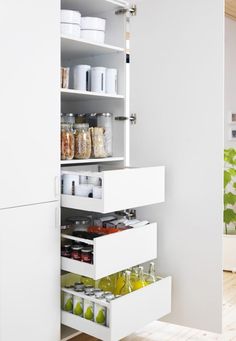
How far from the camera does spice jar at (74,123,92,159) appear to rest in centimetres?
236

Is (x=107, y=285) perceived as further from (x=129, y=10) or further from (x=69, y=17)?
(x=129, y=10)

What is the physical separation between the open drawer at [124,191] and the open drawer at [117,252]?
13 cm

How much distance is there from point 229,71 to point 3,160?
3074 millimetres

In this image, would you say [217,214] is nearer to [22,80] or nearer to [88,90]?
[88,90]

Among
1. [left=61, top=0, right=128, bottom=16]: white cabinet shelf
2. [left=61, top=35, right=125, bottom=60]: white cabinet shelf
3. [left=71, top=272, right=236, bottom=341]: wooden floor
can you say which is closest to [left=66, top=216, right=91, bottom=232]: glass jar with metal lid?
[left=71, top=272, right=236, bottom=341]: wooden floor

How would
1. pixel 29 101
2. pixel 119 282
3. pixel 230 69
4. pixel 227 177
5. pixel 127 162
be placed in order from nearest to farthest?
pixel 29 101, pixel 119 282, pixel 127 162, pixel 227 177, pixel 230 69

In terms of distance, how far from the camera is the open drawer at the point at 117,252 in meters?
2.07

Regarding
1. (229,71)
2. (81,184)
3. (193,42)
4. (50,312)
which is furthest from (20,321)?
(229,71)

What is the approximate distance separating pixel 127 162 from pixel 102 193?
0.68 metres

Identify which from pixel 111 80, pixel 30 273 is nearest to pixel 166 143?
pixel 111 80

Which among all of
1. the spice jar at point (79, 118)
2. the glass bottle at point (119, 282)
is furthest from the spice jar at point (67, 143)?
the glass bottle at point (119, 282)

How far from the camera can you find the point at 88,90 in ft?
8.28

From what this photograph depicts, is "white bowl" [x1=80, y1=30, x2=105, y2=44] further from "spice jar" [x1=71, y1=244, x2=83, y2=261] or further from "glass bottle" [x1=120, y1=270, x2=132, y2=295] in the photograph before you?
"glass bottle" [x1=120, y1=270, x2=132, y2=295]

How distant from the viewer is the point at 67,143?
2.28 m
